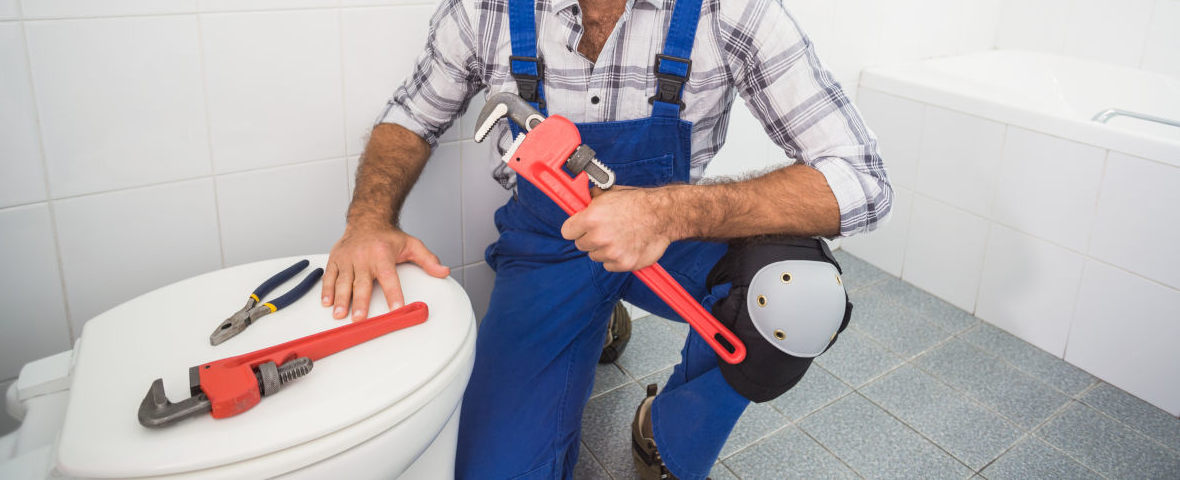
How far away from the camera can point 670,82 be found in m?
0.98

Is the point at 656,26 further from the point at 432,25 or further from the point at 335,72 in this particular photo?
the point at 335,72

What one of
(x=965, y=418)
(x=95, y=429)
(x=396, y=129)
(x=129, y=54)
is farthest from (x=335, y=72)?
(x=965, y=418)

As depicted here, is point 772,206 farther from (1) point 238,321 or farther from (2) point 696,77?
(1) point 238,321

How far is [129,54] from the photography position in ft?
3.10

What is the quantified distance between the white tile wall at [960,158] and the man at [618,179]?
2.67 feet

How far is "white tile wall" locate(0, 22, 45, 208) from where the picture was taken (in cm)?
88

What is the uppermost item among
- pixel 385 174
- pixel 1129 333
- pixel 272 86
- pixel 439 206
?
pixel 272 86

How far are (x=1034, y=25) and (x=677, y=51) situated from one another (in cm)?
153

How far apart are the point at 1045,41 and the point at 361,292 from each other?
1939 millimetres

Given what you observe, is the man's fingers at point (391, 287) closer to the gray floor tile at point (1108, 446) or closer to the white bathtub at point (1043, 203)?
the gray floor tile at point (1108, 446)

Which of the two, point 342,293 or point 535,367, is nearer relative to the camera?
point 342,293

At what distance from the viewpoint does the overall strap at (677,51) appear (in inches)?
38.2

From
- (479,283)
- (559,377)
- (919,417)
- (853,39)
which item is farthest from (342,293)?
(853,39)

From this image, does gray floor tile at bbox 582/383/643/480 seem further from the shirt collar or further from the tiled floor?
the shirt collar
